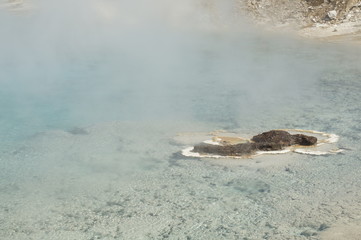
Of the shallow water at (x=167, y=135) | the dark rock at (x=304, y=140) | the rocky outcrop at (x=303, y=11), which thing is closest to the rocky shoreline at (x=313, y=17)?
the rocky outcrop at (x=303, y=11)

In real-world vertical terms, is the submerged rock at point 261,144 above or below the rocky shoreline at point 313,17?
below

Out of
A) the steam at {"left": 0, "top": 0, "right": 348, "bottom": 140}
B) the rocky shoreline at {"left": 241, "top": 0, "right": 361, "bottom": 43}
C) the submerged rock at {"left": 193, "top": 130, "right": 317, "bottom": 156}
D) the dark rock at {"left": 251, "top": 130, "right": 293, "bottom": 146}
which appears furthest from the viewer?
the rocky shoreline at {"left": 241, "top": 0, "right": 361, "bottom": 43}

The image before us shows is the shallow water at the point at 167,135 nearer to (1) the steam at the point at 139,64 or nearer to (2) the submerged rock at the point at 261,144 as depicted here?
(1) the steam at the point at 139,64

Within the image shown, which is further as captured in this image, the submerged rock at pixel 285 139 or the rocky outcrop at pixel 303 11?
the rocky outcrop at pixel 303 11

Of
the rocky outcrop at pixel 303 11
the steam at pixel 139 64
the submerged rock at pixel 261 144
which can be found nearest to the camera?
the submerged rock at pixel 261 144

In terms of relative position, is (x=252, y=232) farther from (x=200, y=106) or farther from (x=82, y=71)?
(x=82, y=71)

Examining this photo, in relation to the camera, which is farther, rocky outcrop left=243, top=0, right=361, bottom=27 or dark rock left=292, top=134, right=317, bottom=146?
rocky outcrop left=243, top=0, right=361, bottom=27

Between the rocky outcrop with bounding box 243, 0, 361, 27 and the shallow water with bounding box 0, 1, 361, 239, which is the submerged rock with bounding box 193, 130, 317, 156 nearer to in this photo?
the shallow water with bounding box 0, 1, 361, 239

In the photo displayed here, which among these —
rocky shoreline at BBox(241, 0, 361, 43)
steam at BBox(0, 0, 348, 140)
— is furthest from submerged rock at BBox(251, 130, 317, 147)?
rocky shoreline at BBox(241, 0, 361, 43)
